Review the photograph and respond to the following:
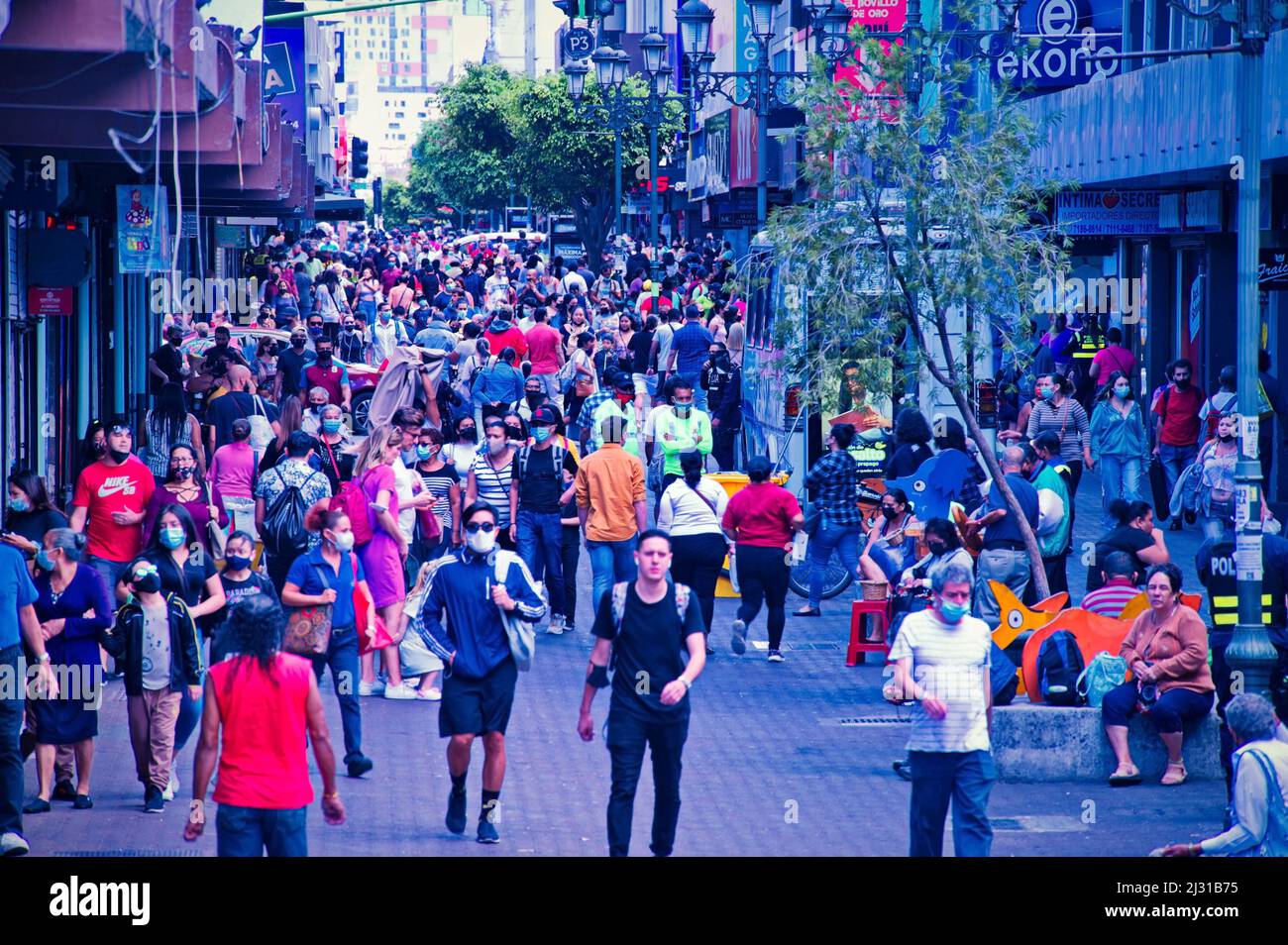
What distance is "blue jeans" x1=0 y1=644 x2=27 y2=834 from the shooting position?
9.07 meters

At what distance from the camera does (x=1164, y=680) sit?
36.5ft

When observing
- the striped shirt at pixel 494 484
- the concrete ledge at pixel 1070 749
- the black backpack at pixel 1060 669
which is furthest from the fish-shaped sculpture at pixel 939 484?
the concrete ledge at pixel 1070 749

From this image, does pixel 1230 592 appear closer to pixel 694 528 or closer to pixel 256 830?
pixel 694 528

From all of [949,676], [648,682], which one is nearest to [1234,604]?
[949,676]

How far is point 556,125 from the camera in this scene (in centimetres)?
6412

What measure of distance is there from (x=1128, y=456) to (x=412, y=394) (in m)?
7.87

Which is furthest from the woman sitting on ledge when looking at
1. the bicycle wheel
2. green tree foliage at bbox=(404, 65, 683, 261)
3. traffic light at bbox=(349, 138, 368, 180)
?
green tree foliage at bbox=(404, 65, 683, 261)

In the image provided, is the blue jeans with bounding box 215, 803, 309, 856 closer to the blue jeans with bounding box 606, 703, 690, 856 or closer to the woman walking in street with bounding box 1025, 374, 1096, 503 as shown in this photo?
the blue jeans with bounding box 606, 703, 690, 856

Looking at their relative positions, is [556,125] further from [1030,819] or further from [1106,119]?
[1030,819]

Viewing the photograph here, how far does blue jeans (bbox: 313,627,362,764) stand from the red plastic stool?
15.4 feet

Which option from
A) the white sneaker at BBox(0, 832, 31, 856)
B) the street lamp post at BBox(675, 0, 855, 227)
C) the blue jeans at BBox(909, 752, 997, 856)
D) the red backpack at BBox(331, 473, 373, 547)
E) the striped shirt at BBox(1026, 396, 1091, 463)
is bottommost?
the white sneaker at BBox(0, 832, 31, 856)

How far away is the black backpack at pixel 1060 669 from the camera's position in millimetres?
11766

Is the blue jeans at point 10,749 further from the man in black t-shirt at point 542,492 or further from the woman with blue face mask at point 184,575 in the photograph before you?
the man in black t-shirt at point 542,492
